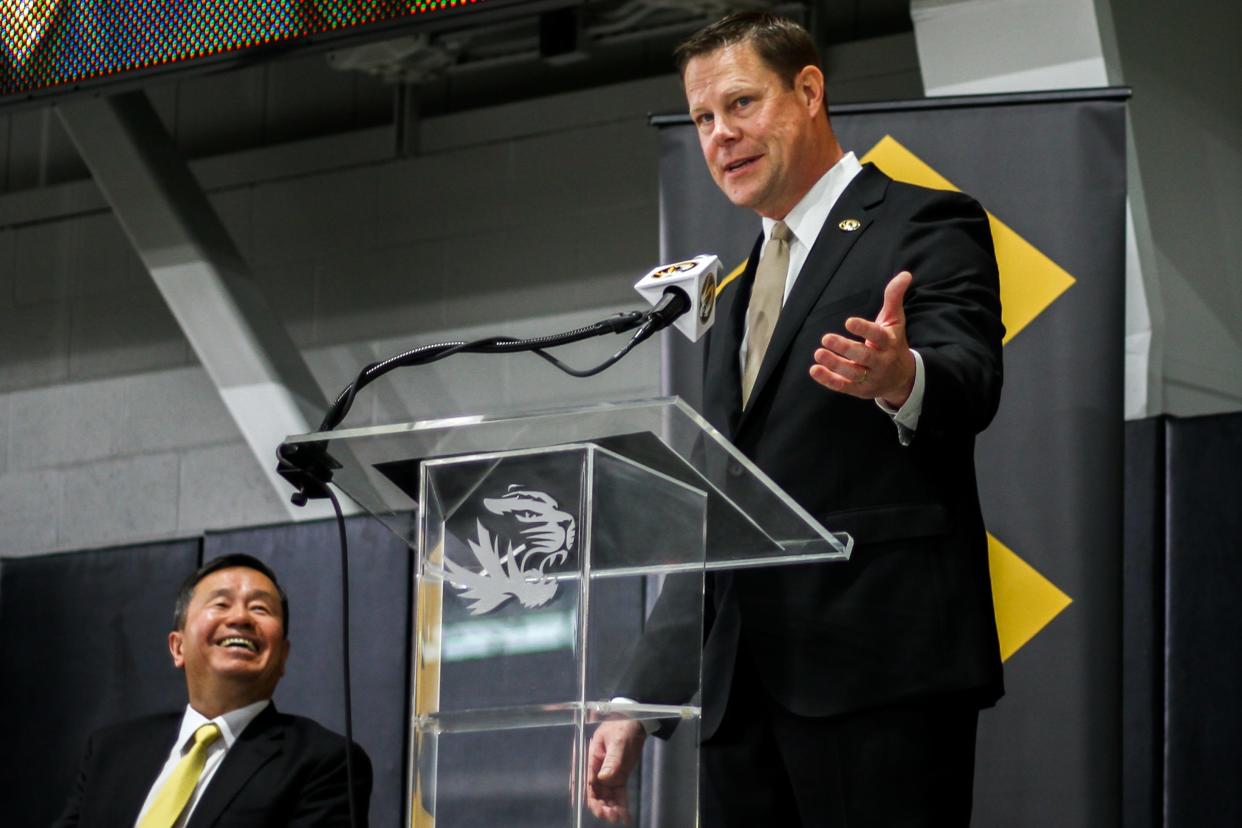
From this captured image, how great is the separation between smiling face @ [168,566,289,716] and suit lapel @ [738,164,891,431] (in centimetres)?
150

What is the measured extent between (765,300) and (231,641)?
1.53 meters

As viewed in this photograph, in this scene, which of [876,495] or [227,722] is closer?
[876,495]

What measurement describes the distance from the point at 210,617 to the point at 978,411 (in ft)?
5.86

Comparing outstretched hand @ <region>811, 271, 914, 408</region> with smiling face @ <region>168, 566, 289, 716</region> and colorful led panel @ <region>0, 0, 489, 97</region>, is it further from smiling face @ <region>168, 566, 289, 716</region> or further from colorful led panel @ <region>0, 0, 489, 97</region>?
smiling face @ <region>168, 566, 289, 716</region>

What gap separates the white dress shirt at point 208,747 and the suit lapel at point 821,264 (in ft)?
4.67

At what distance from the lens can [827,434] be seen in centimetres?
160

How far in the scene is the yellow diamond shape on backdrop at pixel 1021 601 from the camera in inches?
94.4

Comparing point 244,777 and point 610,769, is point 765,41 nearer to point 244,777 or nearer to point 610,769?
point 610,769

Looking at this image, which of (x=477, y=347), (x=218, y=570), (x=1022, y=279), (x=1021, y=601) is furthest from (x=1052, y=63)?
(x=477, y=347)

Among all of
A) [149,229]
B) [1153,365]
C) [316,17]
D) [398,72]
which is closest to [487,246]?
[398,72]

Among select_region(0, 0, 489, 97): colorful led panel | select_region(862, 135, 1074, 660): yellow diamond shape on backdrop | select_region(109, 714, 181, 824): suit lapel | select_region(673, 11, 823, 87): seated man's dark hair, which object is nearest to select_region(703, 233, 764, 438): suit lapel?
select_region(673, 11, 823, 87): seated man's dark hair

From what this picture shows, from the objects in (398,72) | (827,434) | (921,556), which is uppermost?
(398,72)

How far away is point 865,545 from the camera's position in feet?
5.13

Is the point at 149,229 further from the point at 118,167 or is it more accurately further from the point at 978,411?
the point at 978,411
